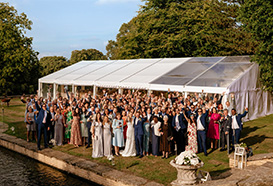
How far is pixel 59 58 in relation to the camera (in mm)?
60062

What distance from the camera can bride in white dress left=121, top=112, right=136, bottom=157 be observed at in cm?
949

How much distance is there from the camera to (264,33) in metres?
16.2

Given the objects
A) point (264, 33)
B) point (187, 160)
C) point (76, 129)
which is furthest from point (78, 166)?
point (264, 33)

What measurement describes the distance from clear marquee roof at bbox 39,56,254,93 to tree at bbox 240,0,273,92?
2.70 ft

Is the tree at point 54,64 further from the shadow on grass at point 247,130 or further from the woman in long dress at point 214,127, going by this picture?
the woman in long dress at point 214,127

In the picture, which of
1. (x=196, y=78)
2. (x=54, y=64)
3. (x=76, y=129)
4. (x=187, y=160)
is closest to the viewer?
(x=187, y=160)

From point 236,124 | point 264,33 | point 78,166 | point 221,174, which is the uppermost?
point 264,33

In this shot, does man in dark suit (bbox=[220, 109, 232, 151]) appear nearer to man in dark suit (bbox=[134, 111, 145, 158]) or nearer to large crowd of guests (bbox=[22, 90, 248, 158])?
large crowd of guests (bbox=[22, 90, 248, 158])

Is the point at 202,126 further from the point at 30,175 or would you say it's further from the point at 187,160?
the point at 30,175

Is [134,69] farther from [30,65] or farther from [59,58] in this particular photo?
[59,58]

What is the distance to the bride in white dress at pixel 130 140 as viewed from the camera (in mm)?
9492

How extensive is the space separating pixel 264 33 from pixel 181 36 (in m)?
11.9

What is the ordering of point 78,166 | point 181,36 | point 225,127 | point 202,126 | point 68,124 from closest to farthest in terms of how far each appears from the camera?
point 78,166 < point 202,126 < point 225,127 < point 68,124 < point 181,36

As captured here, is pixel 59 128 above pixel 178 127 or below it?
below
